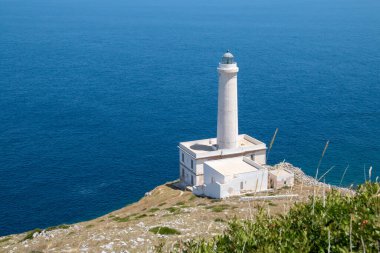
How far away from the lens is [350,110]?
101438 millimetres

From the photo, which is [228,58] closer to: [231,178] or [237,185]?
[231,178]

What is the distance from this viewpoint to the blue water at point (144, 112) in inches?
2817

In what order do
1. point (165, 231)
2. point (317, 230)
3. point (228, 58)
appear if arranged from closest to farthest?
point (317, 230), point (165, 231), point (228, 58)

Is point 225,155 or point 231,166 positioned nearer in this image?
point 231,166

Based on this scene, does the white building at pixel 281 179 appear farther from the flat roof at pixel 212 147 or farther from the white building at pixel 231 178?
the flat roof at pixel 212 147

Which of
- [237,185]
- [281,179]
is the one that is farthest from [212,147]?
[281,179]

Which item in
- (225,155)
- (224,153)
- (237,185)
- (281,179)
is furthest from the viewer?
(225,155)

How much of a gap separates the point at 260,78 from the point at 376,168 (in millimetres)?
54539

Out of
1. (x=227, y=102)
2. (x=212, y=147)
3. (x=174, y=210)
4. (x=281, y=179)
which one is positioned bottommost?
(x=174, y=210)

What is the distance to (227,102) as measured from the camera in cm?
5569

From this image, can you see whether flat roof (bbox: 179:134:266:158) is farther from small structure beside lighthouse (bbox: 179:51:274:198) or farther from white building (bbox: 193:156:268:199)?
white building (bbox: 193:156:268:199)

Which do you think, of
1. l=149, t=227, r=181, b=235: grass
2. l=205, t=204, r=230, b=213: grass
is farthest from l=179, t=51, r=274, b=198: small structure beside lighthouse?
l=149, t=227, r=181, b=235: grass

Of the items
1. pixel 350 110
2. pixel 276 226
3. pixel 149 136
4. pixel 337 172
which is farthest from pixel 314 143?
pixel 276 226

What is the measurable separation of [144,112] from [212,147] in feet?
150
